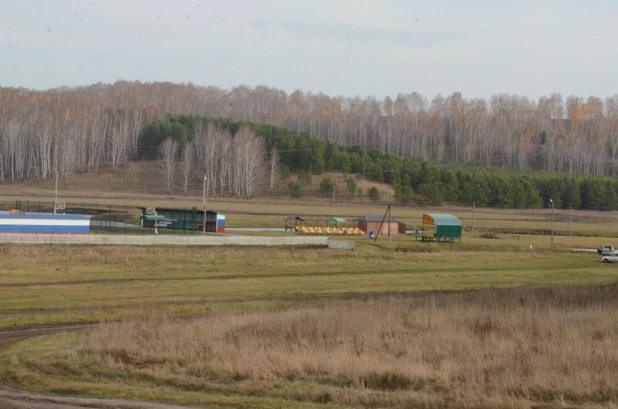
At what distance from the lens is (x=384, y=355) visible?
65.0 ft

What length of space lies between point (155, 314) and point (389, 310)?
28.4 ft

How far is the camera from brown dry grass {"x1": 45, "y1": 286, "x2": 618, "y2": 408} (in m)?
16.1

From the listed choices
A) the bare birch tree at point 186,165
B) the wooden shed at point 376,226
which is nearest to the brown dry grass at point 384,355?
the wooden shed at point 376,226

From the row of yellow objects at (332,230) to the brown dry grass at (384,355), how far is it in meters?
57.5

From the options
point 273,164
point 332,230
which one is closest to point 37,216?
point 332,230

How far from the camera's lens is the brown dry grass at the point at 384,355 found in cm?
1612

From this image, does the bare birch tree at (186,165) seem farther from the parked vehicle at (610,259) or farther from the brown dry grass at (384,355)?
the brown dry grass at (384,355)

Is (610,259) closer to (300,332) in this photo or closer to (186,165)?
(300,332)

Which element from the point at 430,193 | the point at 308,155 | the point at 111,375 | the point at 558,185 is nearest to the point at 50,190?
the point at 308,155

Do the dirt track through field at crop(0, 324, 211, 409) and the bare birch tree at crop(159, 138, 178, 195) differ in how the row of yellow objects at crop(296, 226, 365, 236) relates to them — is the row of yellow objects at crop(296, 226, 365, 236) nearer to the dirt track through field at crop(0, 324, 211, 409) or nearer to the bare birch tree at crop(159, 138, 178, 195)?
the bare birch tree at crop(159, 138, 178, 195)

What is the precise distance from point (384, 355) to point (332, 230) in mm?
67900

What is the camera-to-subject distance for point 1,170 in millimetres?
159625

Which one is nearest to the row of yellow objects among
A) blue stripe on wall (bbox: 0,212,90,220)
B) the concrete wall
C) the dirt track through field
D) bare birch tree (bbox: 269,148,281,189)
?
the concrete wall

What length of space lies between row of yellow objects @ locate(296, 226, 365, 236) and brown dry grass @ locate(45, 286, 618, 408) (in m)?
57.5
